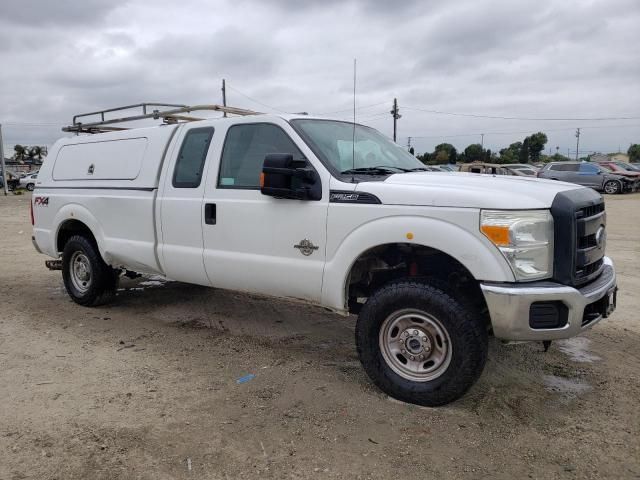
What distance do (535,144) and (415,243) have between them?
66050 millimetres

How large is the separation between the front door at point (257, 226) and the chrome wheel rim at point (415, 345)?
651mm

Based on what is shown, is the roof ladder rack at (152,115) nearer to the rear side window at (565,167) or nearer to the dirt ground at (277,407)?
the dirt ground at (277,407)

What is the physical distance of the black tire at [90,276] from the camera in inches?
Answer: 229

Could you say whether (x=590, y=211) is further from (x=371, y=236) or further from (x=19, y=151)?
(x=19, y=151)

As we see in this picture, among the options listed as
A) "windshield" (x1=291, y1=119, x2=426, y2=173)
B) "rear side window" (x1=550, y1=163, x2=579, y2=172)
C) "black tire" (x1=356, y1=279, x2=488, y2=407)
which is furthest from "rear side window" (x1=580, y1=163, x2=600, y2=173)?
"black tire" (x1=356, y1=279, x2=488, y2=407)

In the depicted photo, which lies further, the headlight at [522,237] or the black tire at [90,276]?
the black tire at [90,276]

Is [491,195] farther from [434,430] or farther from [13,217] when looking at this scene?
[13,217]

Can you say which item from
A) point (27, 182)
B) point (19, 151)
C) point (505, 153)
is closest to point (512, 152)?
point (505, 153)

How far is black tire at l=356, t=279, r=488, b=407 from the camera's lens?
10.8ft

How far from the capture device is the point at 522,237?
3156mm

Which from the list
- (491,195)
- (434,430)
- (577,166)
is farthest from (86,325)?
(577,166)

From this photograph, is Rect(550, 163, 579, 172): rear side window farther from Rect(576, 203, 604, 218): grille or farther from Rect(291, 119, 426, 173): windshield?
Rect(576, 203, 604, 218): grille

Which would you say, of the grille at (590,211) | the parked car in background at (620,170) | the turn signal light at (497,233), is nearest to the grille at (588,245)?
the grille at (590,211)

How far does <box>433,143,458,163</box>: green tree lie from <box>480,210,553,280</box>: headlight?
185 ft
